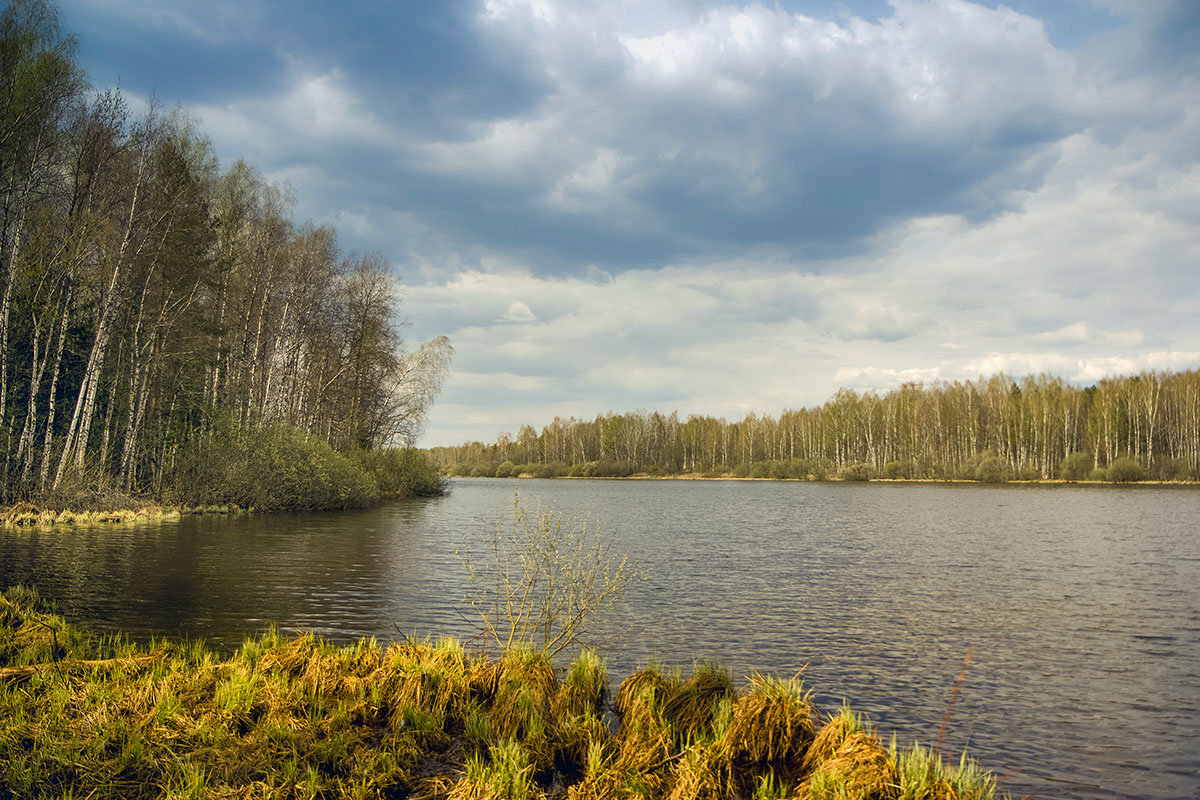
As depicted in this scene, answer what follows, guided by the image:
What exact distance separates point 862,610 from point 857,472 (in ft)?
299

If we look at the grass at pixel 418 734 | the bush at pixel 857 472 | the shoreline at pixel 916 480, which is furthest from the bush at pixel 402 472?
the shoreline at pixel 916 480

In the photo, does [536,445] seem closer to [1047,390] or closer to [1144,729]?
[1047,390]

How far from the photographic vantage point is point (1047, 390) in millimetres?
98625

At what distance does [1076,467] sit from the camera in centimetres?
8619

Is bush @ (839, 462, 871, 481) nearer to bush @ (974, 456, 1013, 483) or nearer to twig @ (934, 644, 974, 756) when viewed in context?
bush @ (974, 456, 1013, 483)

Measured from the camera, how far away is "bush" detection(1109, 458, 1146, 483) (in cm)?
7988

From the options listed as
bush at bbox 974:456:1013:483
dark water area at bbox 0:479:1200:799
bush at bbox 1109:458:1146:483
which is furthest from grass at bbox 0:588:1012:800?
bush at bbox 974:456:1013:483

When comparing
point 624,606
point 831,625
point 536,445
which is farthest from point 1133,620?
point 536,445

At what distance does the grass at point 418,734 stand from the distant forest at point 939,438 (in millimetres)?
58697

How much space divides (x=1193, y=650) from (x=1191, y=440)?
99899mm

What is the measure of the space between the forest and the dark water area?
18.8 feet

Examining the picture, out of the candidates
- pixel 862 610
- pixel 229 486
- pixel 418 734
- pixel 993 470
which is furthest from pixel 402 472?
pixel 993 470

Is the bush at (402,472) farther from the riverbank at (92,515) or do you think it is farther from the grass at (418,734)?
the grass at (418,734)

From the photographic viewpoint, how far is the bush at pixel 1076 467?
86125mm
